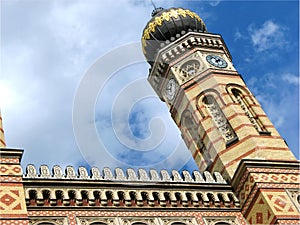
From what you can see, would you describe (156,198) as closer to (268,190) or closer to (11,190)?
(268,190)

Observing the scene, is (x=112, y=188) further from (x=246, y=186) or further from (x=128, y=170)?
(x=246, y=186)

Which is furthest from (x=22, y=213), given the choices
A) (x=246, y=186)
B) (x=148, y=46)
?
(x=148, y=46)

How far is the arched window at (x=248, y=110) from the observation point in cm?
1430

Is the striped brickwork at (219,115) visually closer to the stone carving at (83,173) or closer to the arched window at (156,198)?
the arched window at (156,198)

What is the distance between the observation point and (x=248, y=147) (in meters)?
13.4

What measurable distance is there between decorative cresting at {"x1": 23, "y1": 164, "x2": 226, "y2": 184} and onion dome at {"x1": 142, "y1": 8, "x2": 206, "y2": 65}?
5.41 metres

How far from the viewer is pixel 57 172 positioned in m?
11.3

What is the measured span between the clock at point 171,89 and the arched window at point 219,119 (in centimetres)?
134

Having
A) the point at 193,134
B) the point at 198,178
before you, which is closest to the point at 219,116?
the point at 193,134

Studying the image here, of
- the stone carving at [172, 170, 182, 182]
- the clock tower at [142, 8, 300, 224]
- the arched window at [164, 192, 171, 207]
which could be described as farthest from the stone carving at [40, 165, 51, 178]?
the clock tower at [142, 8, 300, 224]

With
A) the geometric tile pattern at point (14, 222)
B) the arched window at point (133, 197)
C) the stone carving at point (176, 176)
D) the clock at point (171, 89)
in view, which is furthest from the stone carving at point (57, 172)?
the clock at point (171, 89)

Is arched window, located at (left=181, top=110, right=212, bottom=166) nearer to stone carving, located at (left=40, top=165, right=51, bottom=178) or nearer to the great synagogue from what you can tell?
the great synagogue

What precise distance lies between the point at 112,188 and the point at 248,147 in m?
3.78

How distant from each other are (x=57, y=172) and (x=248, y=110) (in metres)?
5.87
